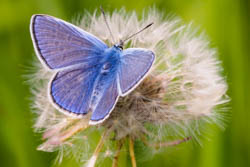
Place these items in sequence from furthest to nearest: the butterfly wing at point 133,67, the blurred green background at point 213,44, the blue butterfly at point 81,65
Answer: the blurred green background at point 213,44 → the blue butterfly at point 81,65 → the butterfly wing at point 133,67

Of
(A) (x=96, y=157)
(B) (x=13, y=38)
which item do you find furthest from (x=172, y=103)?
(B) (x=13, y=38)

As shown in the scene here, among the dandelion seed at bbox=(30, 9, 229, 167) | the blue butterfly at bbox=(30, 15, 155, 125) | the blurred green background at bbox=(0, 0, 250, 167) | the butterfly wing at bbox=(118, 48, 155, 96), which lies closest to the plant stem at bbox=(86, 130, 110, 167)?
the dandelion seed at bbox=(30, 9, 229, 167)

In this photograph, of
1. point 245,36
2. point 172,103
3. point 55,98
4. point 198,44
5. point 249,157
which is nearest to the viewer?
point 55,98

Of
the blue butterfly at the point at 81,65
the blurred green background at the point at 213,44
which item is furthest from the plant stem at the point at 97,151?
the blurred green background at the point at 213,44

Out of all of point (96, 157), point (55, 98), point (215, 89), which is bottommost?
point (96, 157)

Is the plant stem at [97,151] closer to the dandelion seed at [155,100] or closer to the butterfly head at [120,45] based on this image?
the dandelion seed at [155,100]

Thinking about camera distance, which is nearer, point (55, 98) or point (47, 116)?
point (55, 98)

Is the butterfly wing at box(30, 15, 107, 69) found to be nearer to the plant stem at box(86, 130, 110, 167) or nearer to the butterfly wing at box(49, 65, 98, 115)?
the butterfly wing at box(49, 65, 98, 115)

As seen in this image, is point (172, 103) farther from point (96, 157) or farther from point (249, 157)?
Result: point (249, 157)
